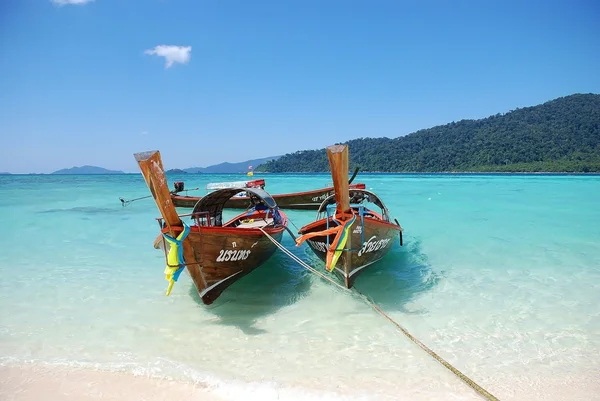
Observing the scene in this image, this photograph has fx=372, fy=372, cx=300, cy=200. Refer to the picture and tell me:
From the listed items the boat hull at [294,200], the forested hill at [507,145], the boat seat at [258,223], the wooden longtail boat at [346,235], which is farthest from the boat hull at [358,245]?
the forested hill at [507,145]

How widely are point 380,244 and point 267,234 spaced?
244 cm

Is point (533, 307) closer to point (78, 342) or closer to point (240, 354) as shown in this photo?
point (240, 354)

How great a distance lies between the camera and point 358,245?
6871mm

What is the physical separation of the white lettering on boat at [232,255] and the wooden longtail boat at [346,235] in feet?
3.66

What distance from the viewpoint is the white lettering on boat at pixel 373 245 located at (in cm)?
705

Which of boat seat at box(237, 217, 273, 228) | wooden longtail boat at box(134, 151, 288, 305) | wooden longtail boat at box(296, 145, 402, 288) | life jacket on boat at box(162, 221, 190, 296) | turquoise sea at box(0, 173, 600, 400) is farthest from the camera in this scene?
→ boat seat at box(237, 217, 273, 228)

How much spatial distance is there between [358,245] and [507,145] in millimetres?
110935

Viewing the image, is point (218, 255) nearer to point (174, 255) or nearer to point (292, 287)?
point (174, 255)

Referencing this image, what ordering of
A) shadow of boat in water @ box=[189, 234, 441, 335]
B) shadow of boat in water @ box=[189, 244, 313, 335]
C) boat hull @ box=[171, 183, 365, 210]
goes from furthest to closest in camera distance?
boat hull @ box=[171, 183, 365, 210] → shadow of boat in water @ box=[189, 234, 441, 335] → shadow of boat in water @ box=[189, 244, 313, 335]

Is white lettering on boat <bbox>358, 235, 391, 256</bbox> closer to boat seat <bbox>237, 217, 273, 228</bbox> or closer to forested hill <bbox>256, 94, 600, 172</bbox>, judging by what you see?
boat seat <bbox>237, 217, 273, 228</bbox>

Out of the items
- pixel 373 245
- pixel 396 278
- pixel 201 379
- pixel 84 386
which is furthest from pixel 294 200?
pixel 84 386

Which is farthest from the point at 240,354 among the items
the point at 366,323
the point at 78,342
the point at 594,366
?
the point at 594,366

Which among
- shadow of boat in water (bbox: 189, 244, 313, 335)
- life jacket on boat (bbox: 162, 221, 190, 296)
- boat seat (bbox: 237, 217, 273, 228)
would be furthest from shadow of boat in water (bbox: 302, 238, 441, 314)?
life jacket on boat (bbox: 162, 221, 190, 296)

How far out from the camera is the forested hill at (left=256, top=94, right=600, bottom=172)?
90662 mm
